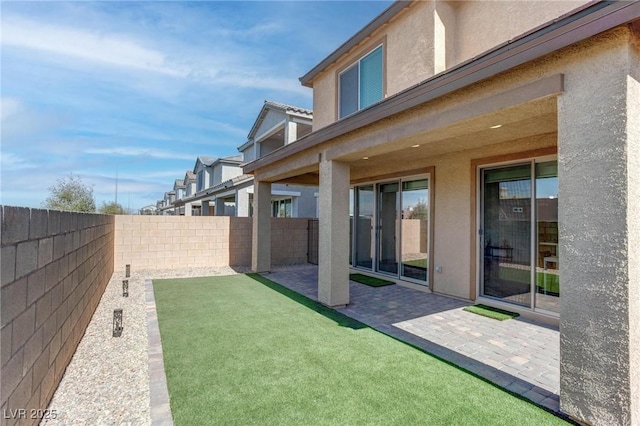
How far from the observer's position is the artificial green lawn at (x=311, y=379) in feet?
10.7

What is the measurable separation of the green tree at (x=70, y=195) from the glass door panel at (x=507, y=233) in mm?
16015

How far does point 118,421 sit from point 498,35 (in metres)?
9.29

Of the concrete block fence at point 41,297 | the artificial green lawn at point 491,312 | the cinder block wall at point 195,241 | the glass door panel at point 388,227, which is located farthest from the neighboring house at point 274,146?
the artificial green lawn at point 491,312

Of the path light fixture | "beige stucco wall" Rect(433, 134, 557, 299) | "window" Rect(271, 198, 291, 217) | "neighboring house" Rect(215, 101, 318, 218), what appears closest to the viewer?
the path light fixture

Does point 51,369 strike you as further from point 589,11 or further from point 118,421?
point 589,11

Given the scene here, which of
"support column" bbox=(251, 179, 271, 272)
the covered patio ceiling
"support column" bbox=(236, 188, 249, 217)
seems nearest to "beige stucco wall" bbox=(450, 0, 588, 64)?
the covered patio ceiling

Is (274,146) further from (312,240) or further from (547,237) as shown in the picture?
(547,237)

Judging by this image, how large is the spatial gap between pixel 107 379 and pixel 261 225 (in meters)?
7.89

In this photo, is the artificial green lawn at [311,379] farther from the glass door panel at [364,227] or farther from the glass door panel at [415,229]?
the glass door panel at [364,227]

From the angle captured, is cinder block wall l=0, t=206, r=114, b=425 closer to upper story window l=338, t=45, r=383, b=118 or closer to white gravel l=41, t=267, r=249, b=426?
white gravel l=41, t=267, r=249, b=426

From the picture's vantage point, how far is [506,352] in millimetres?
4832

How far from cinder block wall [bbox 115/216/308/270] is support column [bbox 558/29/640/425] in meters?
11.6

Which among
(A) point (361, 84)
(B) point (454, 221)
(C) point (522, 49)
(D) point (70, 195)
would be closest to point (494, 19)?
(A) point (361, 84)

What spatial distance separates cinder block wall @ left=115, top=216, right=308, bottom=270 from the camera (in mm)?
11758
